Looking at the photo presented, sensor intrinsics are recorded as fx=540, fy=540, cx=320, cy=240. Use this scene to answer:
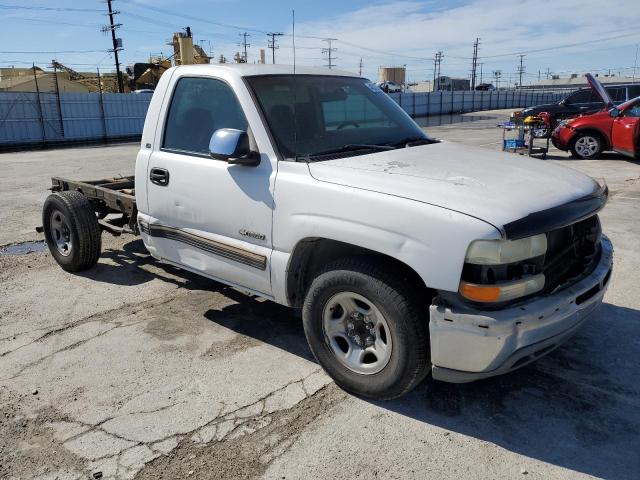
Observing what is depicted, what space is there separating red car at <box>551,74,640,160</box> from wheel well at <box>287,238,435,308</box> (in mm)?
11333

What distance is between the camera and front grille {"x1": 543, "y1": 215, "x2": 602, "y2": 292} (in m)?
2.97

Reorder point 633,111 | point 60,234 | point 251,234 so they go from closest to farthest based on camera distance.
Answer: point 251,234
point 60,234
point 633,111

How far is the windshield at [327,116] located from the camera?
355cm

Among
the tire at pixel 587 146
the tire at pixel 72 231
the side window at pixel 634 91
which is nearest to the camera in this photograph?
the tire at pixel 72 231

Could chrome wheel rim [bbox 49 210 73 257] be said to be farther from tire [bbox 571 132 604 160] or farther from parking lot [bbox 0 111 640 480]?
tire [bbox 571 132 604 160]

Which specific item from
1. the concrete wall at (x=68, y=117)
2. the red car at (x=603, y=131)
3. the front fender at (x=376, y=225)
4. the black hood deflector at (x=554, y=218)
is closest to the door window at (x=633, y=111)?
the red car at (x=603, y=131)

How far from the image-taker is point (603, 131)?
13.0 m

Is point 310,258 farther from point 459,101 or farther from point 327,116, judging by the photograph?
point 459,101

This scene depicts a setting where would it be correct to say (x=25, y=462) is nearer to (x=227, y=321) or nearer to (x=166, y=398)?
(x=166, y=398)

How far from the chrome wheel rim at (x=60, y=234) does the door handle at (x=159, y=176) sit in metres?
1.76

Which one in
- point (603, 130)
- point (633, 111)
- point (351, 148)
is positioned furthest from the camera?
point (603, 130)

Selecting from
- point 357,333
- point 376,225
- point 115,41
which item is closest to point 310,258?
point 357,333

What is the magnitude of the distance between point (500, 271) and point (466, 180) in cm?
59

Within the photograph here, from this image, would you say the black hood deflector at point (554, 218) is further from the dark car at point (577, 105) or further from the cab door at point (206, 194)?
the dark car at point (577, 105)
